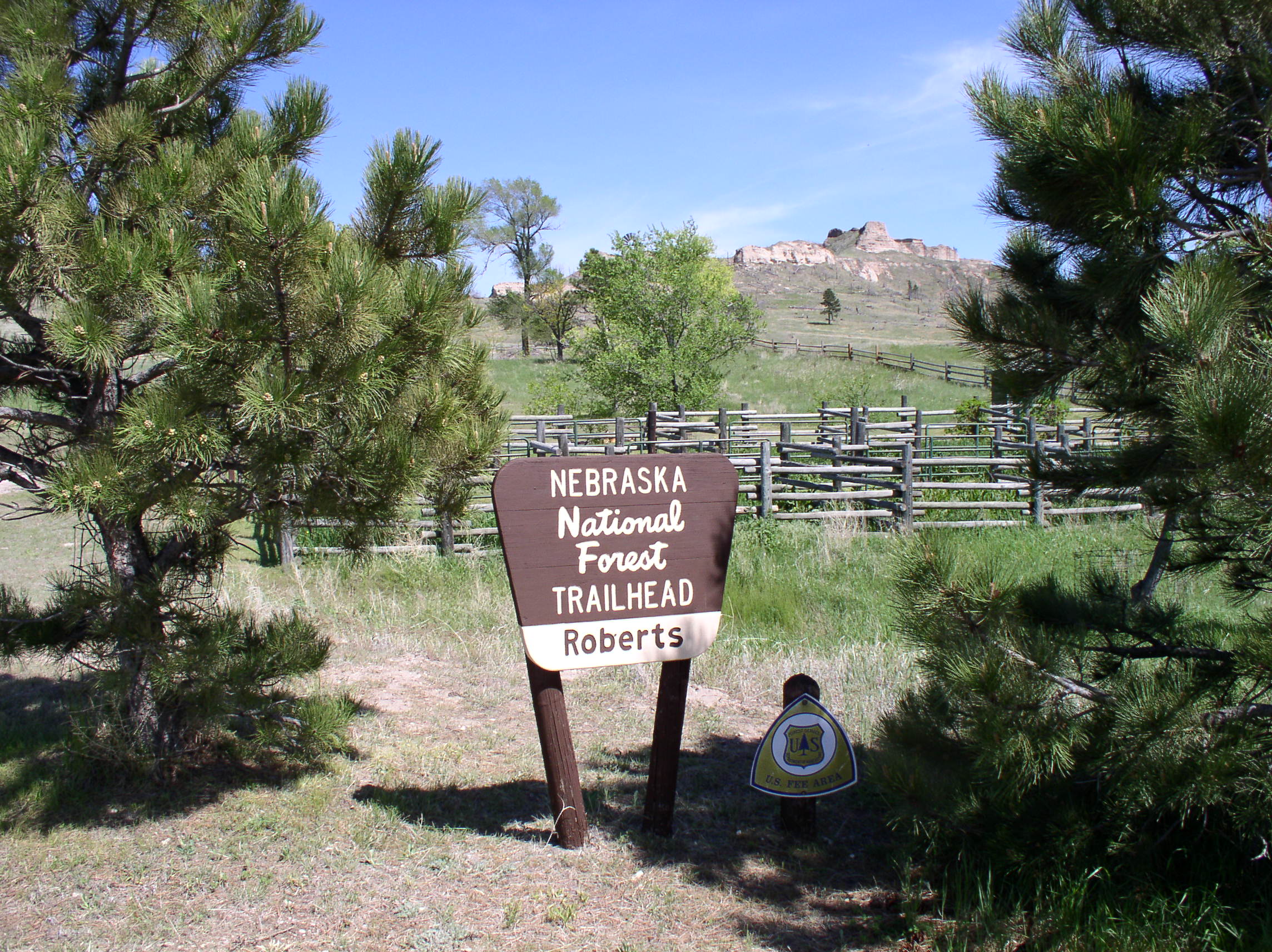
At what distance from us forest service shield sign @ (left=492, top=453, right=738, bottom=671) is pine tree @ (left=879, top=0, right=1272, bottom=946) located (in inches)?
41.0

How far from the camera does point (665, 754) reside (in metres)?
3.82

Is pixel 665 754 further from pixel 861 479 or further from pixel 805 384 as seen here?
pixel 805 384

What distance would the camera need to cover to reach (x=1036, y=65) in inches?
119

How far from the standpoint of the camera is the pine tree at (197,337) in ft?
10.3

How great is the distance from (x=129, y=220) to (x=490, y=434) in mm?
1720

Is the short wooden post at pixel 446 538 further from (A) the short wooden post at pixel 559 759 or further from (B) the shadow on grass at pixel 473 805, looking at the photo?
(A) the short wooden post at pixel 559 759

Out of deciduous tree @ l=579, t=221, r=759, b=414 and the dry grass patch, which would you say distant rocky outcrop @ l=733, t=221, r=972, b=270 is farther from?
the dry grass patch

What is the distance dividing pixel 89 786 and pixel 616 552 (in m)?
2.73

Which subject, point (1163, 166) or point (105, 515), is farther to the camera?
point (105, 515)

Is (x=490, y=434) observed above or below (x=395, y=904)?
above

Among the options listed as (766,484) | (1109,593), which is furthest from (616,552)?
(766,484)

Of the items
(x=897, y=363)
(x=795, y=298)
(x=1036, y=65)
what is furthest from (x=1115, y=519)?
(x=795, y=298)

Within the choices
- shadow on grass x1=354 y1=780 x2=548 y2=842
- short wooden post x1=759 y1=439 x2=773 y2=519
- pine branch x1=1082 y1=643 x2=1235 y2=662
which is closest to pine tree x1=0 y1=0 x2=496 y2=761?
shadow on grass x1=354 y1=780 x2=548 y2=842

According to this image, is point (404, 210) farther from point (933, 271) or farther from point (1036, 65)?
point (933, 271)
